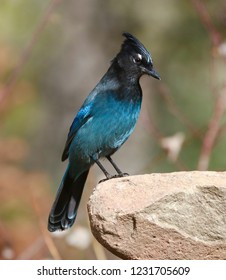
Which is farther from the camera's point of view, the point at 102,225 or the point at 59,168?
the point at 59,168

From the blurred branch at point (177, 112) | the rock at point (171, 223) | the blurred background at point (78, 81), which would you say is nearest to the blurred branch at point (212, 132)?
the blurred branch at point (177, 112)

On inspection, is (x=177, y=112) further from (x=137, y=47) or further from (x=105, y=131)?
(x=137, y=47)

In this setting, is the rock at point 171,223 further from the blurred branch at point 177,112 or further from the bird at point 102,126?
the blurred branch at point 177,112

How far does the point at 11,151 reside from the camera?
26.8 feet

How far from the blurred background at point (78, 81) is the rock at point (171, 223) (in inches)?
130

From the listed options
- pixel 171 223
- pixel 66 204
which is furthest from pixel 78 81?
pixel 171 223

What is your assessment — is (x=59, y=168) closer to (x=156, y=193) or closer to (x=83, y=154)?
(x=83, y=154)

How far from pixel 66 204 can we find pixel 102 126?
1.63ft

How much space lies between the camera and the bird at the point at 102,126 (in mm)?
5496

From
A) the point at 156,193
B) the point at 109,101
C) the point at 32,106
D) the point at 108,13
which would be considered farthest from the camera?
the point at 108,13

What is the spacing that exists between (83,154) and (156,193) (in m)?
1.11

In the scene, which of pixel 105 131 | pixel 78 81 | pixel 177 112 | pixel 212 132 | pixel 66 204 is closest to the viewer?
pixel 105 131

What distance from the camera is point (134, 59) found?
538 cm
